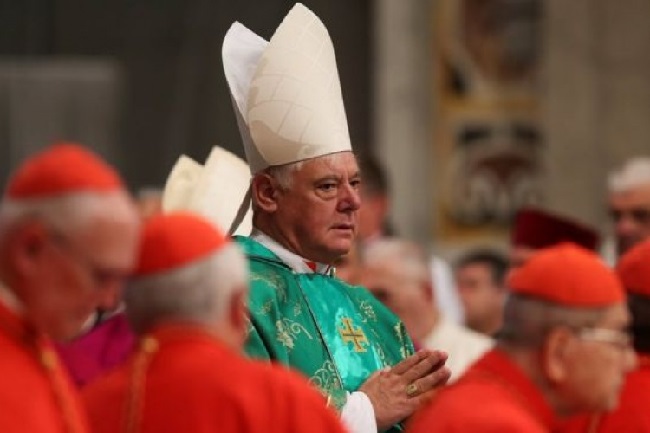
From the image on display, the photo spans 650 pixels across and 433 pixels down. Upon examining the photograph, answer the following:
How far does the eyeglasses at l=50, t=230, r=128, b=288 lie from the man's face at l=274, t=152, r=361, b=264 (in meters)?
1.69

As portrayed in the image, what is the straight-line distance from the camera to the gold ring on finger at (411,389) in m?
5.20

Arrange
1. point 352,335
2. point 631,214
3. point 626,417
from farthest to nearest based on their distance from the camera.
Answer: point 631,214 < point 352,335 < point 626,417

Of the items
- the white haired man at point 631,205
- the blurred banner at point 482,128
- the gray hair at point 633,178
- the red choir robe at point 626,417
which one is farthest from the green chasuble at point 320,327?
the blurred banner at point 482,128

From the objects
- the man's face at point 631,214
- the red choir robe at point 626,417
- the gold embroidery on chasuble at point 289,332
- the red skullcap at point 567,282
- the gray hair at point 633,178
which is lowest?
the man's face at point 631,214

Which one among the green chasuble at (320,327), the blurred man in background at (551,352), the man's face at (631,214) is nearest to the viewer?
the blurred man in background at (551,352)

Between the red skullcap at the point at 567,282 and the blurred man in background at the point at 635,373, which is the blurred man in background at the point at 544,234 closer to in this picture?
the blurred man in background at the point at 635,373

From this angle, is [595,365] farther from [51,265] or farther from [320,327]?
[51,265]

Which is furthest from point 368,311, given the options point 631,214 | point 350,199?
point 631,214

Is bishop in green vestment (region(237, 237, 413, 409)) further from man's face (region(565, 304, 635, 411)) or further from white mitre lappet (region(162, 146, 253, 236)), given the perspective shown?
man's face (region(565, 304, 635, 411))

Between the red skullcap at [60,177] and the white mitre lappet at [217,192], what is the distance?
6.13 feet

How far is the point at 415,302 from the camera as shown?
7.73 metres

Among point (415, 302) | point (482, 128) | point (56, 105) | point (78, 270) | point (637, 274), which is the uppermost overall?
point (78, 270)

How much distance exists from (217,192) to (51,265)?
216cm

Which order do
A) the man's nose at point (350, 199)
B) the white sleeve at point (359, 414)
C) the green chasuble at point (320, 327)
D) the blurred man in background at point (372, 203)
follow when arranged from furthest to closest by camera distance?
the blurred man in background at point (372, 203) → the man's nose at point (350, 199) → the green chasuble at point (320, 327) → the white sleeve at point (359, 414)
